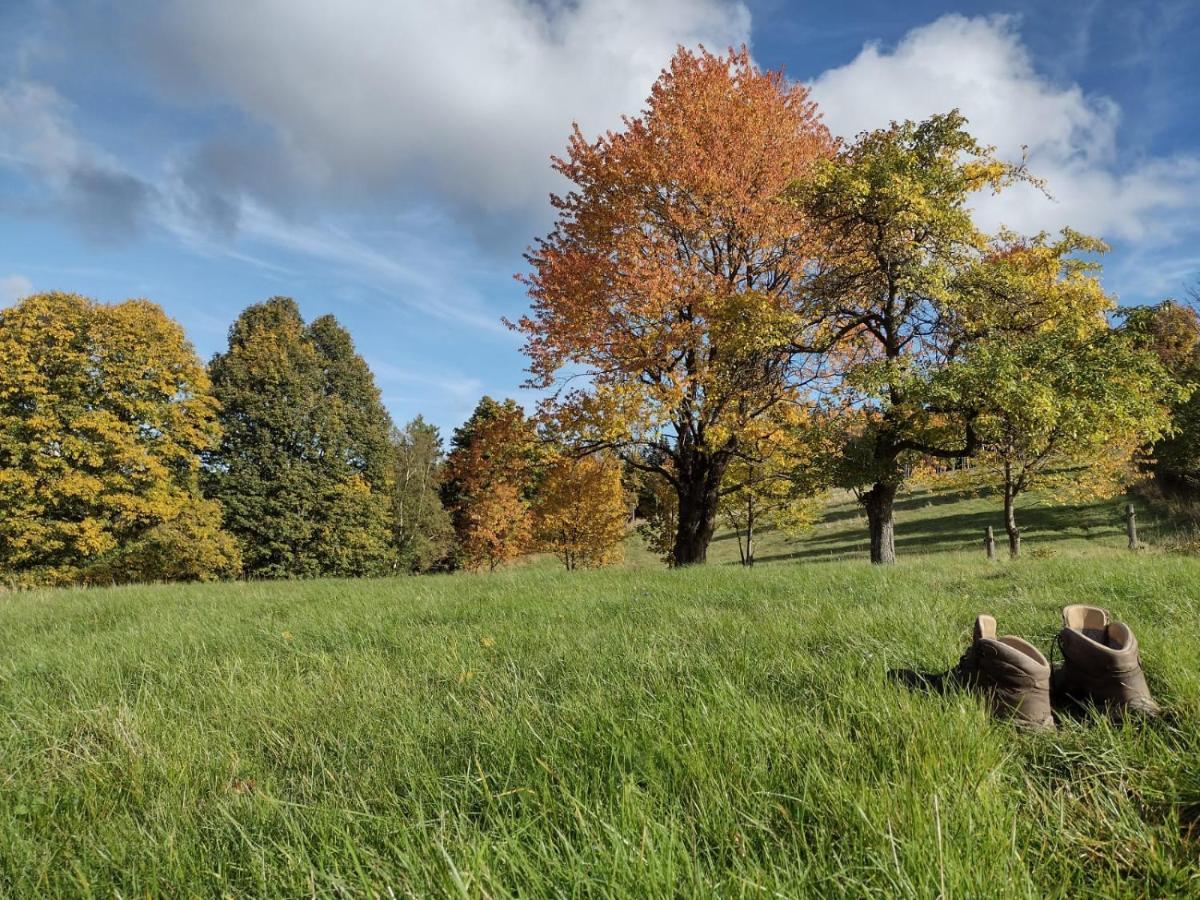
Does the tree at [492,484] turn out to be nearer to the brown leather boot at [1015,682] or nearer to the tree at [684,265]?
the tree at [684,265]

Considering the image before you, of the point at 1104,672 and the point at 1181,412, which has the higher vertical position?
the point at 1181,412

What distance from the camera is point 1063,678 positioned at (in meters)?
2.50

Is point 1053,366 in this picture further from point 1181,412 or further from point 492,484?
point 1181,412

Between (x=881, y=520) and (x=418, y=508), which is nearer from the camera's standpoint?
(x=881, y=520)

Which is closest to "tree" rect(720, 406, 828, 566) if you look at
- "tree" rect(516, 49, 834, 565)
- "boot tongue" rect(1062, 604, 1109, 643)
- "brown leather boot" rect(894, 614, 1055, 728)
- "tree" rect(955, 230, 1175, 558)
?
"tree" rect(516, 49, 834, 565)

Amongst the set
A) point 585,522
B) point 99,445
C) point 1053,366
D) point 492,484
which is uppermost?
point 99,445

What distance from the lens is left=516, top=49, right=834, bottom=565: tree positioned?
12.3 metres

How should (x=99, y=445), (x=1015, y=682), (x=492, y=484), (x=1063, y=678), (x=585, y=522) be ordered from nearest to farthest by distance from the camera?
(x=1015, y=682) → (x=1063, y=678) → (x=492, y=484) → (x=99, y=445) → (x=585, y=522)

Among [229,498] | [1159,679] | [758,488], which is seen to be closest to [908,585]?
[1159,679]

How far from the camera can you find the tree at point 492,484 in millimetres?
13781

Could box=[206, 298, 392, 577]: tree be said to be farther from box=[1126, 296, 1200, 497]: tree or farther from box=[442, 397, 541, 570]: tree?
box=[1126, 296, 1200, 497]: tree

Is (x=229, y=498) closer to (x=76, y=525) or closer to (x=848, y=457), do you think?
(x=76, y=525)

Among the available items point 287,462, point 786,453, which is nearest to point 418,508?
point 287,462

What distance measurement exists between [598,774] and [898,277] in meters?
12.8
